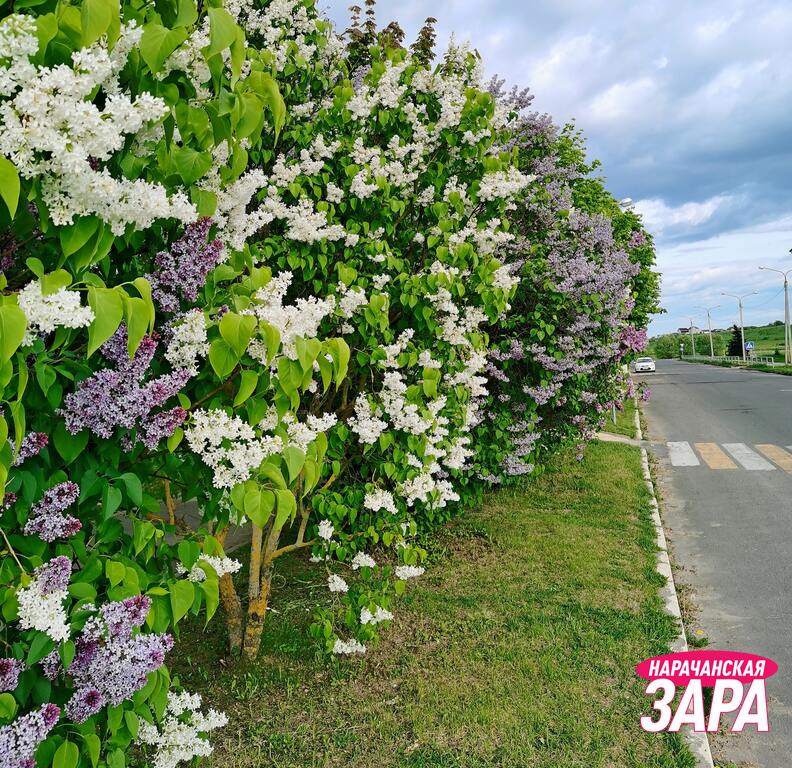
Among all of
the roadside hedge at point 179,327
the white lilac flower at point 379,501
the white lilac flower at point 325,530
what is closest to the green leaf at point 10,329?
the roadside hedge at point 179,327

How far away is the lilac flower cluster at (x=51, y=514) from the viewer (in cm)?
229

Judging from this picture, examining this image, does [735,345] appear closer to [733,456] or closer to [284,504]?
[733,456]

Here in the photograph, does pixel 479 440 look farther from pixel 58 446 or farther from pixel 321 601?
pixel 58 446

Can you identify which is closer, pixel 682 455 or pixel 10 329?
pixel 10 329

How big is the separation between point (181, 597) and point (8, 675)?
587 mm

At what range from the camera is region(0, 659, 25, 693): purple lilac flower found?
210 centimetres

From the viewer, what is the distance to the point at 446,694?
4758 mm

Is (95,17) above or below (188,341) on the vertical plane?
above

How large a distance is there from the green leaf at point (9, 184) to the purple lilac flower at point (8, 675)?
142 centimetres

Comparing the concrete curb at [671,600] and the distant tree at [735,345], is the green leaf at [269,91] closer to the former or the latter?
the concrete curb at [671,600]

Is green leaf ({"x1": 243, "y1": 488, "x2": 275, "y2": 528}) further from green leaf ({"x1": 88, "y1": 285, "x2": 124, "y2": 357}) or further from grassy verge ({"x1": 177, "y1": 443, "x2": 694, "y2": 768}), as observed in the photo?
grassy verge ({"x1": 177, "y1": 443, "x2": 694, "y2": 768})

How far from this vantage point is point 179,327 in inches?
103

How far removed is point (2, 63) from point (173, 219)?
2.83ft

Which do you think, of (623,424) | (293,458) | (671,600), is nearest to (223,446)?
(293,458)
